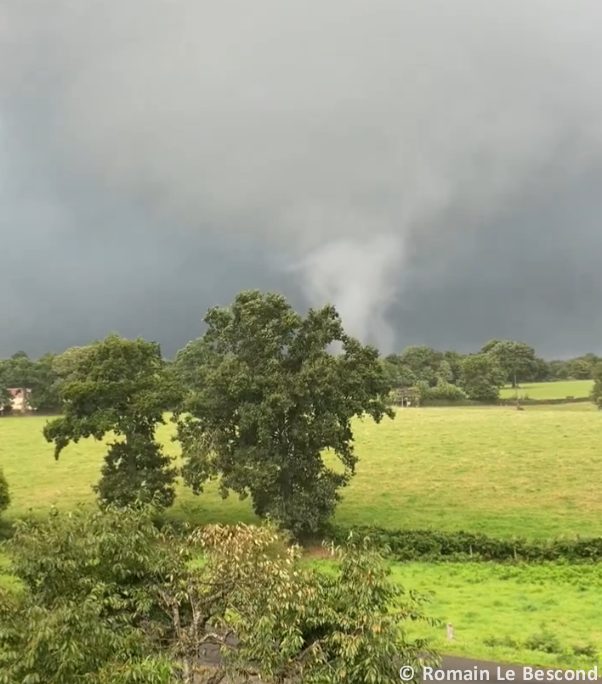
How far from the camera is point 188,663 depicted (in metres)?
12.4

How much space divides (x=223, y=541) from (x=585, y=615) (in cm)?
2204

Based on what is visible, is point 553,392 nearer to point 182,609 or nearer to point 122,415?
point 122,415

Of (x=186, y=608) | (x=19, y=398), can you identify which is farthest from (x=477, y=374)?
(x=186, y=608)

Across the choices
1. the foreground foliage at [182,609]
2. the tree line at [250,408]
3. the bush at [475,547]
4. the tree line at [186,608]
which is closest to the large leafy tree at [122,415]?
the tree line at [250,408]

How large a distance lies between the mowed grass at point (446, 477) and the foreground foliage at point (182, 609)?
2592cm

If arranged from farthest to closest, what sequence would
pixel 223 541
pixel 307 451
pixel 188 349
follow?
pixel 188 349
pixel 307 451
pixel 223 541

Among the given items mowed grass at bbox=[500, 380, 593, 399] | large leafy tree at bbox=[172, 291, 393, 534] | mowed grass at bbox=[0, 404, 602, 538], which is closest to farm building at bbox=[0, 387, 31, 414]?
mowed grass at bbox=[0, 404, 602, 538]

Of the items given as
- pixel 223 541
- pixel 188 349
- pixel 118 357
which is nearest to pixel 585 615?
pixel 223 541

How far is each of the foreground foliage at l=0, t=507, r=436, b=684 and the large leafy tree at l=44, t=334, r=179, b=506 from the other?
28189mm

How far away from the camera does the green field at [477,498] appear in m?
27.0

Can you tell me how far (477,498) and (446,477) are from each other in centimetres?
705

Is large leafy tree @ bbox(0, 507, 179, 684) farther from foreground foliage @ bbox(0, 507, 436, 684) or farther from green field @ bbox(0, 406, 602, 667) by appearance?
green field @ bbox(0, 406, 602, 667)

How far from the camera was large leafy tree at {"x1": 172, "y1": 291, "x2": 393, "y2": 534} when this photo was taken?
38.2 m

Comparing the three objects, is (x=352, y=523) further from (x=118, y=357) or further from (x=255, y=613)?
(x=255, y=613)
